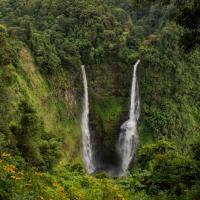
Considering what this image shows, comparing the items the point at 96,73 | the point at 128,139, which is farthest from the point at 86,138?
the point at 96,73

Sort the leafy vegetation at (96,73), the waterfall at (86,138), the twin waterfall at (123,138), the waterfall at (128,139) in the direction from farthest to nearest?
the waterfall at (128,139) → the twin waterfall at (123,138) → the waterfall at (86,138) → the leafy vegetation at (96,73)

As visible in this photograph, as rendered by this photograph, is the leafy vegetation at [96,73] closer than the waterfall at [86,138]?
Yes

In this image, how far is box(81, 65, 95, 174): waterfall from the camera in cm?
5327

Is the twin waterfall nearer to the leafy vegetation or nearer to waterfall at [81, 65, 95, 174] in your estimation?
waterfall at [81, 65, 95, 174]

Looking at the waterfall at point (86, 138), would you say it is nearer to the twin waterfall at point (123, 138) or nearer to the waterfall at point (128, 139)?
the twin waterfall at point (123, 138)

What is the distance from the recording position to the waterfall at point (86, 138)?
175ft

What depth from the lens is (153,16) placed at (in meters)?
83.1

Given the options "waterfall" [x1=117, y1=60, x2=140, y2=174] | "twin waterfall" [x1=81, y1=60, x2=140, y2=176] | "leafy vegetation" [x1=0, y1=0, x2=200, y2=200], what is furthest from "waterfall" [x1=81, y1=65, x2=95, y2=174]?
"waterfall" [x1=117, y1=60, x2=140, y2=174]

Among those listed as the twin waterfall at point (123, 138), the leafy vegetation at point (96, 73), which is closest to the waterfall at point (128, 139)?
the twin waterfall at point (123, 138)

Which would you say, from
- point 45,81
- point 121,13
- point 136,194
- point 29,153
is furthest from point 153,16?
point 136,194

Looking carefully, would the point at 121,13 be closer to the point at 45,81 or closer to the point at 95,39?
the point at 95,39

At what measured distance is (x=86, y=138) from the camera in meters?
55.4

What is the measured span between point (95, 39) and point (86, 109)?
1095 cm

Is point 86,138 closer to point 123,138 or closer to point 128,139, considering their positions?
point 123,138
